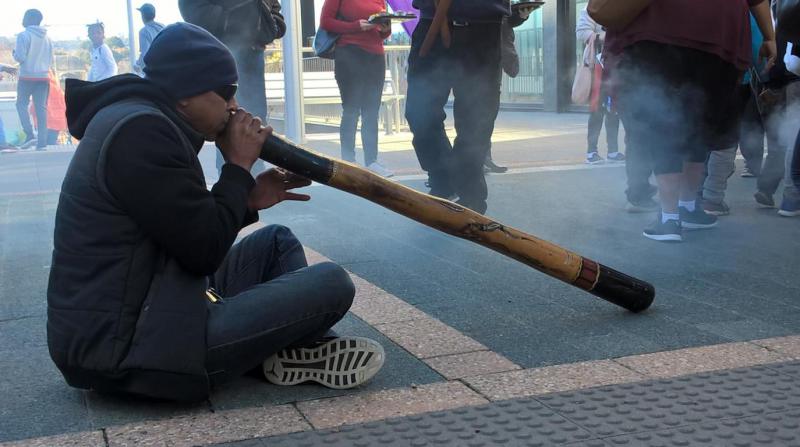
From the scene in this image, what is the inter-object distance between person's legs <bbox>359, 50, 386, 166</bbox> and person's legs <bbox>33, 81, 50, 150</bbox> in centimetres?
543

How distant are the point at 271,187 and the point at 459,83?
2.69 m

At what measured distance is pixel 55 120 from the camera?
1293 centimetres

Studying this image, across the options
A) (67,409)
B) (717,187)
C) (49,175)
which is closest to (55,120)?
(49,175)

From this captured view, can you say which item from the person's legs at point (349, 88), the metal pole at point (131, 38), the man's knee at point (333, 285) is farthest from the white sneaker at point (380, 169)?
the metal pole at point (131, 38)

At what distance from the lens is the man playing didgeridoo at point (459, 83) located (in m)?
5.39

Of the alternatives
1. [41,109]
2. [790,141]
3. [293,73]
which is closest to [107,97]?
[790,141]

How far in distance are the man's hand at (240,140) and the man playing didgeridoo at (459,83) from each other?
8.97ft

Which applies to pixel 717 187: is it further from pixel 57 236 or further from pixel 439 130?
pixel 57 236

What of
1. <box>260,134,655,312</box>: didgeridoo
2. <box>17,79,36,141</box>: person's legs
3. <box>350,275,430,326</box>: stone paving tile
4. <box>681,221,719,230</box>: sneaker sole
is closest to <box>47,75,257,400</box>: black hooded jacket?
<box>260,134,655,312</box>: didgeridoo

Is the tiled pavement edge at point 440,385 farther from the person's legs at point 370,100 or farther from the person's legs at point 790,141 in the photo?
the person's legs at point 370,100

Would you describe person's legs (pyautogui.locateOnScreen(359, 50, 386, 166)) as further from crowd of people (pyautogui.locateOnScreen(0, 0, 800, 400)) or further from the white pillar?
crowd of people (pyautogui.locateOnScreen(0, 0, 800, 400))

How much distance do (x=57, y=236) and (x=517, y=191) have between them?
475 centimetres

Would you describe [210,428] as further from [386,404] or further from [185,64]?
[185,64]

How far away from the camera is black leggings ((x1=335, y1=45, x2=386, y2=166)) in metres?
8.14
